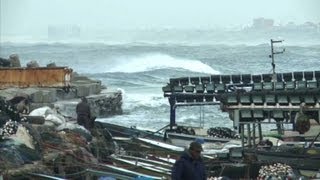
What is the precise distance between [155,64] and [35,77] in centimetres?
4547

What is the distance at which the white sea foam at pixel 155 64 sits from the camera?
69.2m

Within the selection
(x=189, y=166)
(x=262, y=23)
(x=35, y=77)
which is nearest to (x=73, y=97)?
(x=35, y=77)

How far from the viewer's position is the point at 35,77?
28938 mm

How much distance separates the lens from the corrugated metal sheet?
90.2ft

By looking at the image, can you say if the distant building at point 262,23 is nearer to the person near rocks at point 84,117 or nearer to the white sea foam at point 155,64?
the white sea foam at point 155,64

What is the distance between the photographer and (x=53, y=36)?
185 meters

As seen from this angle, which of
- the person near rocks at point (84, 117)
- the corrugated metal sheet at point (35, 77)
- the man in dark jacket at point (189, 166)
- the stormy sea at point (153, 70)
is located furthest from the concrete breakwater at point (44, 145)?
the stormy sea at point (153, 70)

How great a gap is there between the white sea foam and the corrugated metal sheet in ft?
123

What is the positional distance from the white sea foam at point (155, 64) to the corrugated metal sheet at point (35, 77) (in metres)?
37.5

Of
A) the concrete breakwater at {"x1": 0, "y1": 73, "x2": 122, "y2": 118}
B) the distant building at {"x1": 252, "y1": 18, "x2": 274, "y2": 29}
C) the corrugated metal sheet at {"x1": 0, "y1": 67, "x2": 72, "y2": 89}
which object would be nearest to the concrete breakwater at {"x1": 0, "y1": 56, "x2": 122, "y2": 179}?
the concrete breakwater at {"x1": 0, "y1": 73, "x2": 122, "y2": 118}

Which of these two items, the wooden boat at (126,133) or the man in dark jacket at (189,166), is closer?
the man in dark jacket at (189,166)

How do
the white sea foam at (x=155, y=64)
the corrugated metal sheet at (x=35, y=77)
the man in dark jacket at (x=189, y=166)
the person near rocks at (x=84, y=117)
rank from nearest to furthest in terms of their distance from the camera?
the man in dark jacket at (x=189, y=166) < the person near rocks at (x=84, y=117) < the corrugated metal sheet at (x=35, y=77) < the white sea foam at (x=155, y=64)

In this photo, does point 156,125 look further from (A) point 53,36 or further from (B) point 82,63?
(A) point 53,36

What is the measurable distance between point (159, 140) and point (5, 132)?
16.4ft
